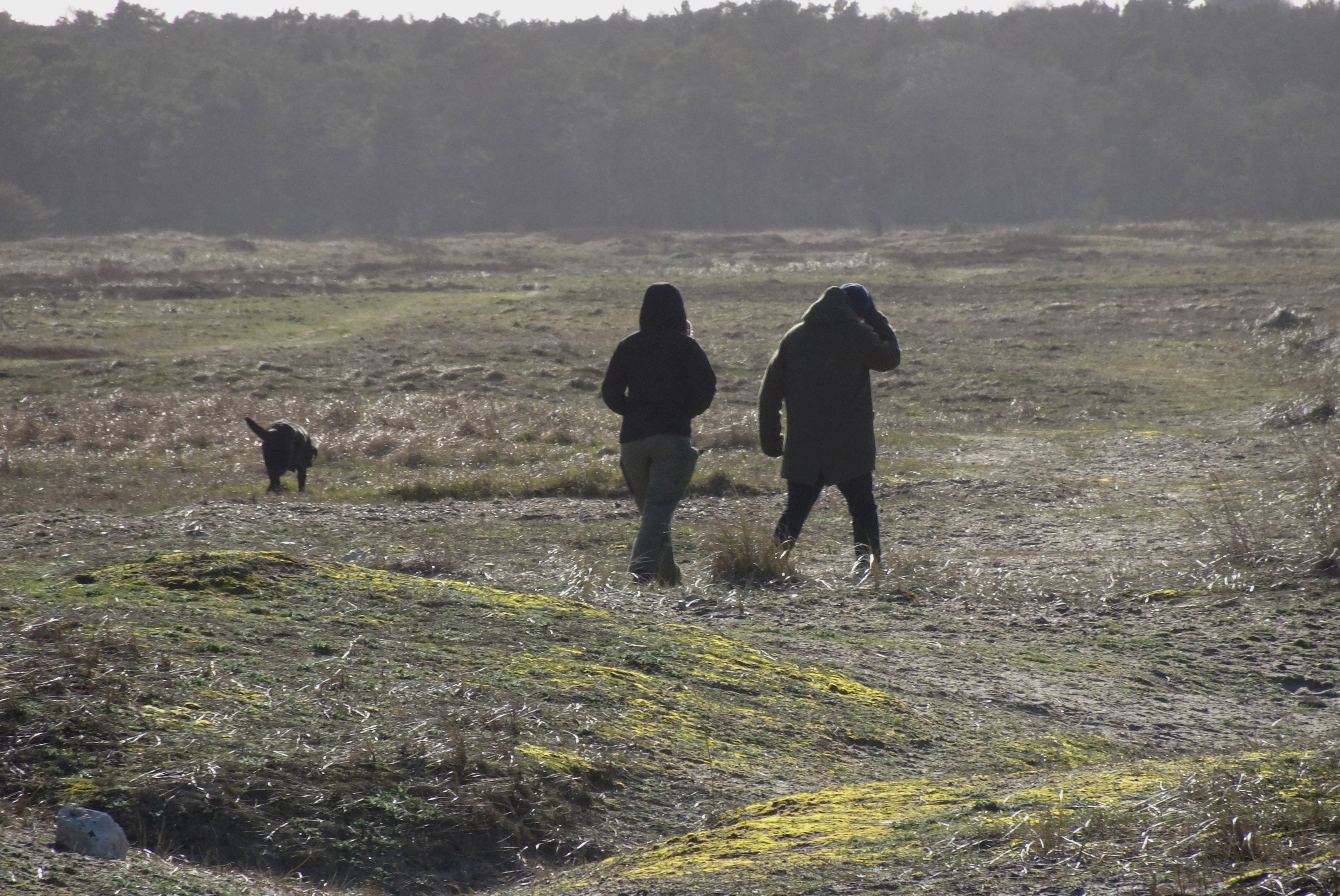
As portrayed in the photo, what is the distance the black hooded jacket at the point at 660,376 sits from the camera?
6.40 metres

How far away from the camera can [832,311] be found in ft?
22.0

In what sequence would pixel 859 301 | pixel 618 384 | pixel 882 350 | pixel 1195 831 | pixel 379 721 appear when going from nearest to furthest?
pixel 1195 831 → pixel 379 721 → pixel 618 384 → pixel 882 350 → pixel 859 301

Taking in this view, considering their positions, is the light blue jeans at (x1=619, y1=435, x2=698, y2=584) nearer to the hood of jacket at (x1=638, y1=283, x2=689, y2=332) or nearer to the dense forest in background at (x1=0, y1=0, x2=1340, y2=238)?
the hood of jacket at (x1=638, y1=283, x2=689, y2=332)

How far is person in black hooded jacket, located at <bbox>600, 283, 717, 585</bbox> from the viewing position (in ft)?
21.0

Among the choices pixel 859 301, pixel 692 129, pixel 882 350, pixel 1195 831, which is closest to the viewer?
pixel 1195 831

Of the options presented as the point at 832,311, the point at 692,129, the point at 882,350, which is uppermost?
the point at 692,129

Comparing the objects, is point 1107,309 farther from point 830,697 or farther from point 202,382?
point 830,697

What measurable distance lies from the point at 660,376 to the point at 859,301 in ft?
4.20

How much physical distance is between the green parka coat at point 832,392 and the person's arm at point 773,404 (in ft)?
0.15

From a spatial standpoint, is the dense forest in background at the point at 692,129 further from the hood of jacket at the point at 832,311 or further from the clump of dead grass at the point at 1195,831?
the clump of dead grass at the point at 1195,831

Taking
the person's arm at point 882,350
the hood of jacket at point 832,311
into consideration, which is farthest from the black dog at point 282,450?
the person's arm at point 882,350

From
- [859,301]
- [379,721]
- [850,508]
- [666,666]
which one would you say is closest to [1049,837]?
[379,721]

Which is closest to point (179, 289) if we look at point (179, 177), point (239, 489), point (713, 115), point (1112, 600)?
point (239, 489)

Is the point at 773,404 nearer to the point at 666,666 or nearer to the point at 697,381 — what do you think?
the point at 697,381
